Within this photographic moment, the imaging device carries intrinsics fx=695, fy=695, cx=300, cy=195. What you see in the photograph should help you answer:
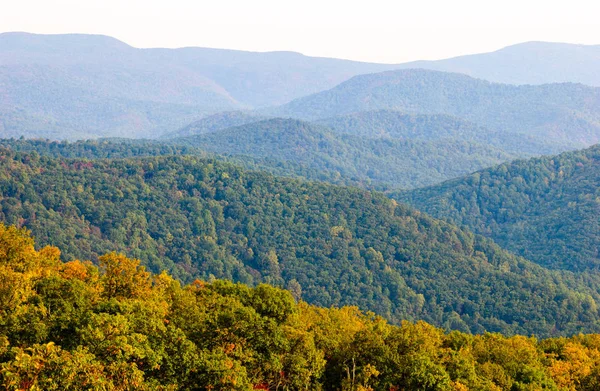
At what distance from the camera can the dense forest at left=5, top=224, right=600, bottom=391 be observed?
28547 millimetres

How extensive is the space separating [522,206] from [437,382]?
173865 mm

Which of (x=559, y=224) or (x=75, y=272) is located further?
(x=559, y=224)

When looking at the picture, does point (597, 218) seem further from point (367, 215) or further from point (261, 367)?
point (261, 367)

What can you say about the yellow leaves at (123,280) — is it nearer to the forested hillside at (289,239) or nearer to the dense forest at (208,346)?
the dense forest at (208,346)

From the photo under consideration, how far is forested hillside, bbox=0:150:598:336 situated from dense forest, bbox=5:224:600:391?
66.6m

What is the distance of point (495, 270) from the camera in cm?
12825

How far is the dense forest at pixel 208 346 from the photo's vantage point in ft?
93.7

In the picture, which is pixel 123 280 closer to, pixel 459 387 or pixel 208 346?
pixel 208 346

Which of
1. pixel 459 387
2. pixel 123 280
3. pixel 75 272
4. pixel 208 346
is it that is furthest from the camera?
pixel 75 272

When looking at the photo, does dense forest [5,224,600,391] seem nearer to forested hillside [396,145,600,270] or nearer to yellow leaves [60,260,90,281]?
yellow leaves [60,260,90,281]

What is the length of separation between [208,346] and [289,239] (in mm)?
104130

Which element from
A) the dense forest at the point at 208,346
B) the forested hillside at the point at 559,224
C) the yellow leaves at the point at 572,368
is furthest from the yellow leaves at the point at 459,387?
the forested hillside at the point at 559,224

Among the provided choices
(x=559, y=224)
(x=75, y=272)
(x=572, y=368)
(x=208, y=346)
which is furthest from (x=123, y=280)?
(x=559, y=224)

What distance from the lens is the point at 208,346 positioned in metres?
34.2
